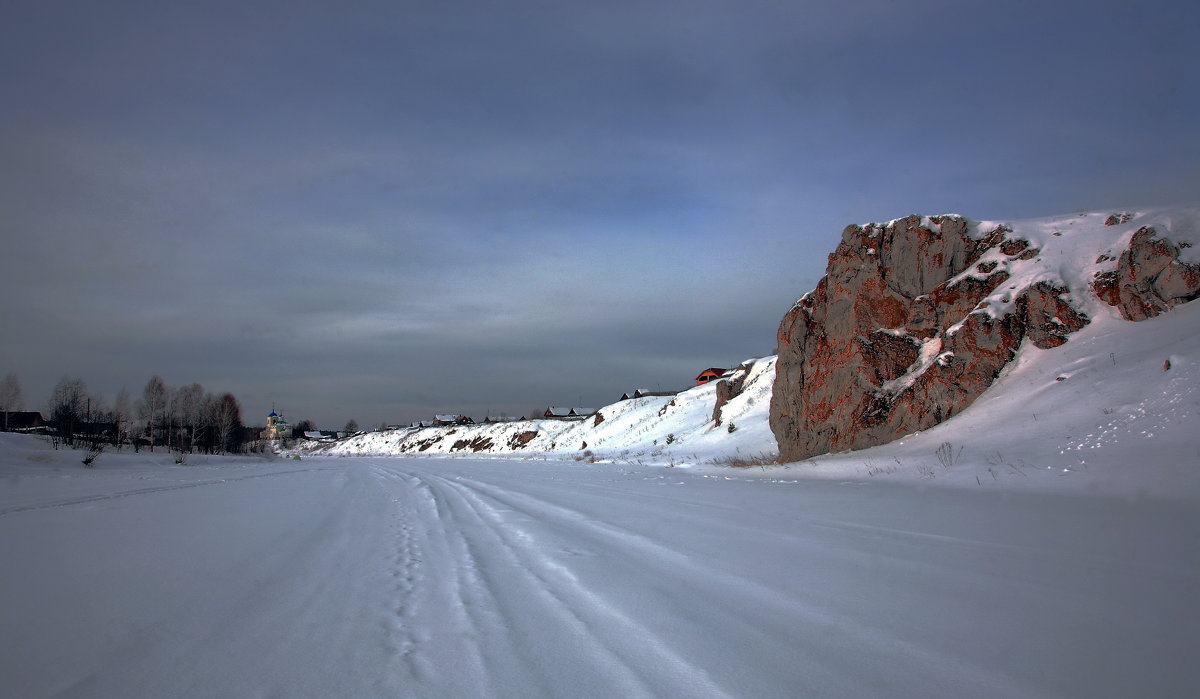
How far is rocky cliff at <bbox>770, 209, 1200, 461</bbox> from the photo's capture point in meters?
15.3

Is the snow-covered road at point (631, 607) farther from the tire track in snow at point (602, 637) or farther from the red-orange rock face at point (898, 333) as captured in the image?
the red-orange rock face at point (898, 333)

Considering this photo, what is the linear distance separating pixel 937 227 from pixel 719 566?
1842cm

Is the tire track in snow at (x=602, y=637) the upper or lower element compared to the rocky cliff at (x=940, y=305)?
lower

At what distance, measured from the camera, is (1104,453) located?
32.8ft

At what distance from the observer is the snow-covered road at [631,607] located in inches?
123

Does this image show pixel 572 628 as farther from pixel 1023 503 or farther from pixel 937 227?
pixel 937 227

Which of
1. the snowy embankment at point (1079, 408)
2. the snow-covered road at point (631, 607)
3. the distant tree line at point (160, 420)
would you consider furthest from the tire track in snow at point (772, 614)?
the distant tree line at point (160, 420)

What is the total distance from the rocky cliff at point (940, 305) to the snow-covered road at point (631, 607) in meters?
9.23

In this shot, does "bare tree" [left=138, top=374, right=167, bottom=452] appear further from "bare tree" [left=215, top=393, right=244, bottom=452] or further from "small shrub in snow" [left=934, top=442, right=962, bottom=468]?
"small shrub in snow" [left=934, top=442, right=962, bottom=468]

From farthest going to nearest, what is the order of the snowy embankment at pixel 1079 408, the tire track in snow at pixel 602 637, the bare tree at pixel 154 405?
1. the bare tree at pixel 154 405
2. the snowy embankment at pixel 1079 408
3. the tire track in snow at pixel 602 637

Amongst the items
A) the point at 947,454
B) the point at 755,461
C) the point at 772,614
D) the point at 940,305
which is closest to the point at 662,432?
the point at 755,461

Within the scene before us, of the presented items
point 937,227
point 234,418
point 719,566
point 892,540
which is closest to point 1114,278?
point 937,227

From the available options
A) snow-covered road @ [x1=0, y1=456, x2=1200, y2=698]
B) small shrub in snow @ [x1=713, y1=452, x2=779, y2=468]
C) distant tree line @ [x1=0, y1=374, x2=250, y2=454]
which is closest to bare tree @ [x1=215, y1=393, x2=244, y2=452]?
distant tree line @ [x1=0, y1=374, x2=250, y2=454]

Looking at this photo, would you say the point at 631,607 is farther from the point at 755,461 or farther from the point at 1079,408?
the point at 755,461
